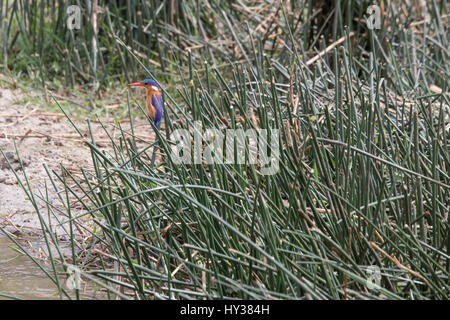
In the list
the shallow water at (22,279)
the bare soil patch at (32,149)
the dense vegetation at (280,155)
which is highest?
the dense vegetation at (280,155)

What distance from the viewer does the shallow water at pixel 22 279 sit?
1.77 metres

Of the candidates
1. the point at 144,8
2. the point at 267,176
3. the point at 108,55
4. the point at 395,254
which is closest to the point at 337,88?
the point at 267,176

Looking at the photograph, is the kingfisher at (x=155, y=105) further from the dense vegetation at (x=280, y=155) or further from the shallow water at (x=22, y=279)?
the shallow water at (x=22, y=279)

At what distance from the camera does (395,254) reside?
1.55 metres

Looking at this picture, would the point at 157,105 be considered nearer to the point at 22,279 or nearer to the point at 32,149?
the point at 22,279

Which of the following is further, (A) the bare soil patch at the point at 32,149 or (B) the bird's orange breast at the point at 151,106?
(A) the bare soil patch at the point at 32,149

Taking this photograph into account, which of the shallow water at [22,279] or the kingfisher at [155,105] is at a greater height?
the kingfisher at [155,105]

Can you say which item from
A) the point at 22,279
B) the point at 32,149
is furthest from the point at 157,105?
the point at 32,149

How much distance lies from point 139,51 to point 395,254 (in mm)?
2565

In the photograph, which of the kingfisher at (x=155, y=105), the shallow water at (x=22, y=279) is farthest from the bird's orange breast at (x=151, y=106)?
the shallow water at (x=22, y=279)

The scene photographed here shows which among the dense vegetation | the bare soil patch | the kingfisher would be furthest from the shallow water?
the kingfisher

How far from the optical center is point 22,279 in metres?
1.87

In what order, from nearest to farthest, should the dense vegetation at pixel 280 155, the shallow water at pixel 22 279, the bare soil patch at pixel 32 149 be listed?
the dense vegetation at pixel 280 155
the shallow water at pixel 22 279
the bare soil patch at pixel 32 149

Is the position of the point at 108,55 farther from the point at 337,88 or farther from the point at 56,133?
the point at 337,88
